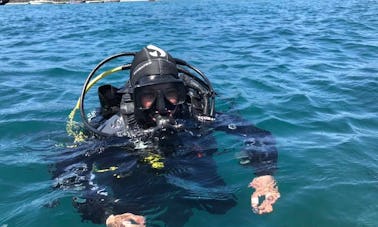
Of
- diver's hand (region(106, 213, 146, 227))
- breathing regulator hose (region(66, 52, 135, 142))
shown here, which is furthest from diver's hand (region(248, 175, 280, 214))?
breathing regulator hose (region(66, 52, 135, 142))

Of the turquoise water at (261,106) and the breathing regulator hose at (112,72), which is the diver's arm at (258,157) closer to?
the turquoise water at (261,106)

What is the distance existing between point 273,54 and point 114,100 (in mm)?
6691

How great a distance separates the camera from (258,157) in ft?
13.4

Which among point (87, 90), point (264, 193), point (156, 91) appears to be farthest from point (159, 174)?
point (87, 90)

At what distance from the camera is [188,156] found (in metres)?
4.12

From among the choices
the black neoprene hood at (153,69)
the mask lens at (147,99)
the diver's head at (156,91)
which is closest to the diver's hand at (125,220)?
the diver's head at (156,91)

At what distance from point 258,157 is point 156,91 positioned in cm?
117

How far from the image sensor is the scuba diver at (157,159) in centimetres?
355

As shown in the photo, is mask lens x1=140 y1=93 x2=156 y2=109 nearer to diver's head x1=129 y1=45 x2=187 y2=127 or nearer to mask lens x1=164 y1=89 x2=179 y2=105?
diver's head x1=129 y1=45 x2=187 y2=127

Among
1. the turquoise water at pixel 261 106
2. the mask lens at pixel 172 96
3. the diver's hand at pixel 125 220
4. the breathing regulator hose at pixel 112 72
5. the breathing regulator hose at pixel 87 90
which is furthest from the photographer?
the breathing regulator hose at pixel 112 72

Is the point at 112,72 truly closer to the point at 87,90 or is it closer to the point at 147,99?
the point at 87,90

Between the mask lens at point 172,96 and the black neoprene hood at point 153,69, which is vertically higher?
the black neoprene hood at point 153,69

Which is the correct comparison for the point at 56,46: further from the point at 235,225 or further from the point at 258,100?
the point at 235,225

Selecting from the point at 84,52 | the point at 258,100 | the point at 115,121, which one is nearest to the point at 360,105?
the point at 258,100
